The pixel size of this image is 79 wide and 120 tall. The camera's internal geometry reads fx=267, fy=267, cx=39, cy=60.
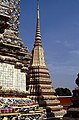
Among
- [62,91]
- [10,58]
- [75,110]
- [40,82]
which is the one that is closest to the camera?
[75,110]

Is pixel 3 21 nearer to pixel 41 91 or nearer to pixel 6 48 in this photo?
pixel 6 48

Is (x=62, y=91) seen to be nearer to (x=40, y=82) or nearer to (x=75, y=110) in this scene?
(x=40, y=82)

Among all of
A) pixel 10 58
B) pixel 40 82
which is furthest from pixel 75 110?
Result: pixel 40 82

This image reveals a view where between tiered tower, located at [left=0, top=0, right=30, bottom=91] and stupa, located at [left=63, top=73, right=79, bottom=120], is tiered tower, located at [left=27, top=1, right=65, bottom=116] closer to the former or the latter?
tiered tower, located at [left=0, top=0, right=30, bottom=91]

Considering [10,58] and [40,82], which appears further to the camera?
[40,82]

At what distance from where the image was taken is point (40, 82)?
20062 millimetres

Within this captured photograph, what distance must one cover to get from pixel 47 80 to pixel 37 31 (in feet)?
14.8

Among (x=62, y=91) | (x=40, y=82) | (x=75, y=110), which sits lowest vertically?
(x=75, y=110)

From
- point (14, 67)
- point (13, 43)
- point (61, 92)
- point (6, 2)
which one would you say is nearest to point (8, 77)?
point (14, 67)

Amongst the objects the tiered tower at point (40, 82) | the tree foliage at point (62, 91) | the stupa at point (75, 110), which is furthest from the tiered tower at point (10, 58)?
the tree foliage at point (62, 91)

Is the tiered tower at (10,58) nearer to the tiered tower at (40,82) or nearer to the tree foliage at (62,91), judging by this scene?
the tiered tower at (40,82)

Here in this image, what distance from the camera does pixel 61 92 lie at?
4862 cm

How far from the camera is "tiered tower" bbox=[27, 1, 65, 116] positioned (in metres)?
19.2

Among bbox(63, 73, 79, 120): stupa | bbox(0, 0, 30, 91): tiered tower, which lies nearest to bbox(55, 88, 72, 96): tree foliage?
bbox(0, 0, 30, 91): tiered tower
